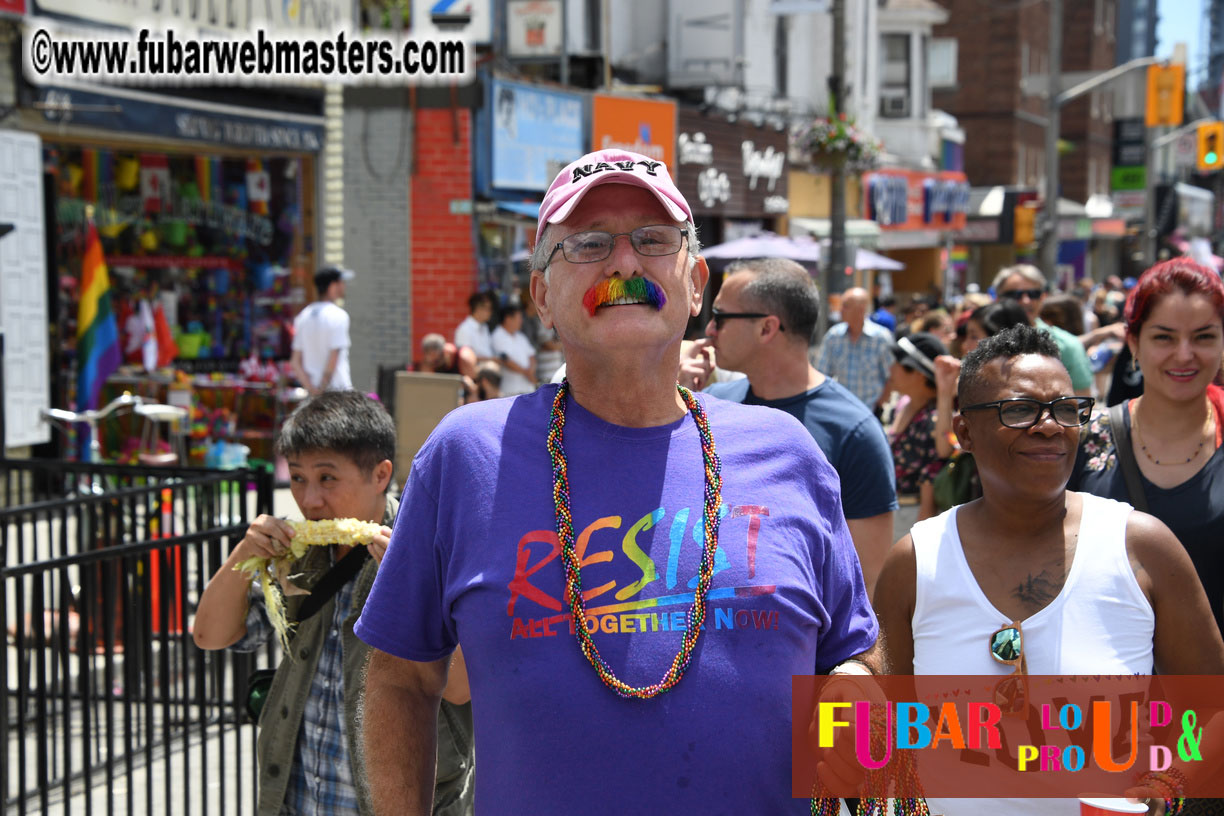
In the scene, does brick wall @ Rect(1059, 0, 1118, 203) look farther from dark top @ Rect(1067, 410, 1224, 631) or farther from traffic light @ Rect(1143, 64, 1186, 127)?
dark top @ Rect(1067, 410, 1224, 631)

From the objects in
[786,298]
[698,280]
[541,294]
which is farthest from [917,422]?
[541,294]

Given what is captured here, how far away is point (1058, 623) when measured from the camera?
9.23 ft

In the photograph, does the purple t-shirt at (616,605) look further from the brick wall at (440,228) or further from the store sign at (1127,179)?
the store sign at (1127,179)

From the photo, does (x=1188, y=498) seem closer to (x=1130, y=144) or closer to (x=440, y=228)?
(x=440, y=228)

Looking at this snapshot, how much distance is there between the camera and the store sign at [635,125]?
59.6 feet

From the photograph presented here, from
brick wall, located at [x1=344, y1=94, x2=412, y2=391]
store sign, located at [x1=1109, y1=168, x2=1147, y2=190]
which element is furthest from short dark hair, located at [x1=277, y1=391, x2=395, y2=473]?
store sign, located at [x1=1109, y1=168, x2=1147, y2=190]

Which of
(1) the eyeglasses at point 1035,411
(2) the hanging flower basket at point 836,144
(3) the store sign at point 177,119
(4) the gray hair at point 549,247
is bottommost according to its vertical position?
(1) the eyeglasses at point 1035,411

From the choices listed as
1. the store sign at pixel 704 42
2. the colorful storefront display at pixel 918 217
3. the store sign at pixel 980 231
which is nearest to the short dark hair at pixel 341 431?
the store sign at pixel 704 42

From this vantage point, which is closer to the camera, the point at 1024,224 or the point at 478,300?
the point at 478,300

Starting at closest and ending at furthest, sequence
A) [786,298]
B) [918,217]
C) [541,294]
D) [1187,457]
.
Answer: [541,294], [1187,457], [786,298], [918,217]

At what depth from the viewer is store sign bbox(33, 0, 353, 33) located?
10.5 metres

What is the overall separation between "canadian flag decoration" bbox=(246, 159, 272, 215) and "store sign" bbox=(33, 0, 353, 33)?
1.61 meters

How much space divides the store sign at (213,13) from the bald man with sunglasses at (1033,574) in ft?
30.1

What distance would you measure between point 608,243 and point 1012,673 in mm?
1301
